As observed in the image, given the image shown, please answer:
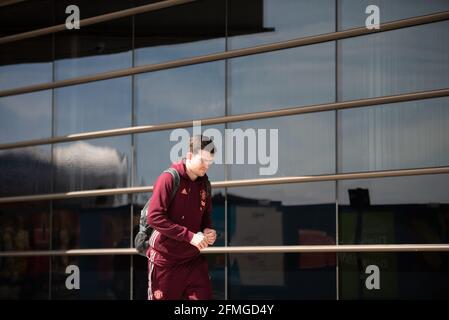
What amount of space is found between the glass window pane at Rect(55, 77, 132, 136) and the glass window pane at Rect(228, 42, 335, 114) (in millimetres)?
1634

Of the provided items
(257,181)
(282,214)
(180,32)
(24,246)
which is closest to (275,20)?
(180,32)

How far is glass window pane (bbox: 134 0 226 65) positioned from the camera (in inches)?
421

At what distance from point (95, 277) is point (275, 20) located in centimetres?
399

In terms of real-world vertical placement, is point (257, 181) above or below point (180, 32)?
below

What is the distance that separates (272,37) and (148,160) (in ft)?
7.23

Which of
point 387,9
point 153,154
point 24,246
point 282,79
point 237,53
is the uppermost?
point 387,9

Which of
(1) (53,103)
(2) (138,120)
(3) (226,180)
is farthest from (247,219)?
(1) (53,103)

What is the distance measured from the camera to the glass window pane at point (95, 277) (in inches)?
442

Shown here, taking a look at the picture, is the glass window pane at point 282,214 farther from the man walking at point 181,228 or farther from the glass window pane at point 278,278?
the man walking at point 181,228

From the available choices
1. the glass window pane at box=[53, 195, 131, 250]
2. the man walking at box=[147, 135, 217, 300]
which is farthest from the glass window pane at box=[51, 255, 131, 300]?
the man walking at box=[147, 135, 217, 300]

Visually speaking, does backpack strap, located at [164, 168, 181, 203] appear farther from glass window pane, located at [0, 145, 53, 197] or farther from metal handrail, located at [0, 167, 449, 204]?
glass window pane, located at [0, 145, 53, 197]

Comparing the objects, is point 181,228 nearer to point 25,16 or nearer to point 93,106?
point 93,106

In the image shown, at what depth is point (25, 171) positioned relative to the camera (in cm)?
1243
